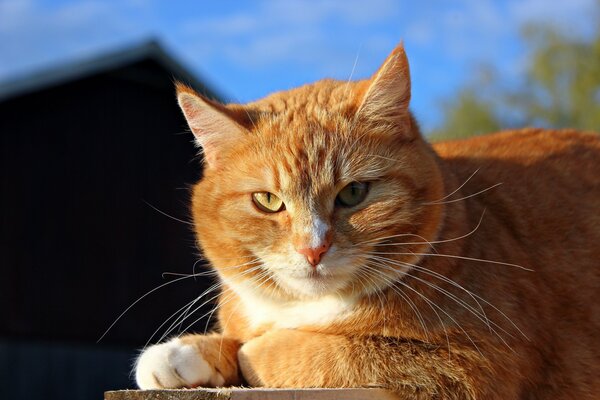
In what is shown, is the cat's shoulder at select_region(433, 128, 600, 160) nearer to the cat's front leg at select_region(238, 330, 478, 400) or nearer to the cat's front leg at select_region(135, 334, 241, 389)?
the cat's front leg at select_region(238, 330, 478, 400)

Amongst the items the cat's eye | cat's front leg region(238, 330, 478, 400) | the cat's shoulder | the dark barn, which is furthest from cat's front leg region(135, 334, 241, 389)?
the dark barn

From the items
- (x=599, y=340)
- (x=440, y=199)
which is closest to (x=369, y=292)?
(x=440, y=199)

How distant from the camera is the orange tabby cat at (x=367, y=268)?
9.50 feet

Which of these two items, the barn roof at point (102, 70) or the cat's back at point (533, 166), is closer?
the cat's back at point (533, 166)

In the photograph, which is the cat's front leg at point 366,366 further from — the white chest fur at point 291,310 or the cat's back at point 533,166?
the cat's back at point 533,166

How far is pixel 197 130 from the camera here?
3332mm

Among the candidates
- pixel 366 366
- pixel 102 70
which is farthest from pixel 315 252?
pixel 102 70

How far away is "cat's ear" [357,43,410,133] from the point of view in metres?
3.09

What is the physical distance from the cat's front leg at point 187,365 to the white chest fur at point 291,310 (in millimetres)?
206

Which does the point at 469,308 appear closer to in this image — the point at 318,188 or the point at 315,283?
the point at 315,283

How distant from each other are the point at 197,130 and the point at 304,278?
2.69 ft

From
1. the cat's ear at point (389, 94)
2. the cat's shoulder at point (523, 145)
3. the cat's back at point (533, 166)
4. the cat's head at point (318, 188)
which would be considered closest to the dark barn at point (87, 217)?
the cat's shoulder at point (523, 145)

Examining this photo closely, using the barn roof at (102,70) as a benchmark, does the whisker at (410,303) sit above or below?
below

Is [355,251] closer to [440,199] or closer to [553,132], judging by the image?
[440,199]
